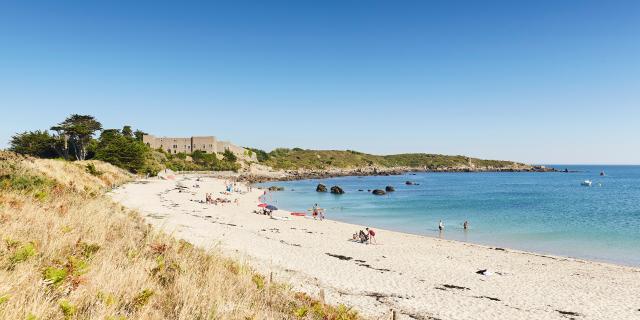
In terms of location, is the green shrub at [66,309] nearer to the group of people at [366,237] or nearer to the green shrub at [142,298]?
the green shrub at [142,298]

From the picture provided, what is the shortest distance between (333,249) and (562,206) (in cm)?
4651

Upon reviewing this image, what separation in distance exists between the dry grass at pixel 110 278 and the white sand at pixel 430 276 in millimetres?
1938

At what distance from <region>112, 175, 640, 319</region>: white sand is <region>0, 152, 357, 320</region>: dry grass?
194cm

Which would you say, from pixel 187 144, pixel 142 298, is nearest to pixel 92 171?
pixel 142 298

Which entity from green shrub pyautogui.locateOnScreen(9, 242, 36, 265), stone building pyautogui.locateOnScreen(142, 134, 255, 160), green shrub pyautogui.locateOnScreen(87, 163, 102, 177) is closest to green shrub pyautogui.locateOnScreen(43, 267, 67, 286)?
green shrub pyautogui.locateOnScreen(9, 242, 36, 265)

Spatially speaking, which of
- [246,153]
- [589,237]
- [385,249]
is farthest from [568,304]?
[246,153]

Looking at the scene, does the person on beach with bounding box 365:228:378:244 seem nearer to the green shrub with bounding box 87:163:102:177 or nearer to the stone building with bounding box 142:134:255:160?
the green shrub with bounding box 87:163:102:177

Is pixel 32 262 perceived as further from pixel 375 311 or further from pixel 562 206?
pixel 562 206

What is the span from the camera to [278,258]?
1992 cm

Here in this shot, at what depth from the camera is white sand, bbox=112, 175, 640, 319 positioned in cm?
1363

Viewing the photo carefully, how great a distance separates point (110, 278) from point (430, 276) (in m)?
15.6

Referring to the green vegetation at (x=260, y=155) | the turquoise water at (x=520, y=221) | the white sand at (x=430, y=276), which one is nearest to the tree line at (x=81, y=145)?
the turquoise water at (x=520, y=221)

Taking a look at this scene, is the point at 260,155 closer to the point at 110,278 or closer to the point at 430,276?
the point at 430,276

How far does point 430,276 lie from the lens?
1816 cm
